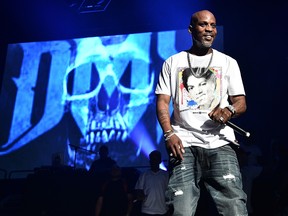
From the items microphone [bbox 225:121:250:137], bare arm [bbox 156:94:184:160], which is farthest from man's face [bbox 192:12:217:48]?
microphone [bbox 225:121:250:137]

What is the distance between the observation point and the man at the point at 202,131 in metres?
1.79

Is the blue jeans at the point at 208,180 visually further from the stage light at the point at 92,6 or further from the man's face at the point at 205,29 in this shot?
the stage light at the point at 92,6

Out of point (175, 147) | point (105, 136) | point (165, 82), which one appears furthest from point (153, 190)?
point (175, 147)

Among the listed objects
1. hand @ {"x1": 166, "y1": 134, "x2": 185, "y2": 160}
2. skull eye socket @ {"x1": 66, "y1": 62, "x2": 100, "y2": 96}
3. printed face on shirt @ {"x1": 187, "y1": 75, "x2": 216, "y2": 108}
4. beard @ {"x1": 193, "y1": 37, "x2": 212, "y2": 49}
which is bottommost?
hand @ {"x1": 166, "y1": 134, "x2": 185, "y2": 160}

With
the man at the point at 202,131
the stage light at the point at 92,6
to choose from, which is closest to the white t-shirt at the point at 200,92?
the man at the point at 202,131

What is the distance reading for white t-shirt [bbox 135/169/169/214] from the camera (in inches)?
189

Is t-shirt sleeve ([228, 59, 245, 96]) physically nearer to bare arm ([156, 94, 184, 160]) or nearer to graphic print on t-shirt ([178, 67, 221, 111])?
graphic print on t-shirt ([178, 67, 221, 111])

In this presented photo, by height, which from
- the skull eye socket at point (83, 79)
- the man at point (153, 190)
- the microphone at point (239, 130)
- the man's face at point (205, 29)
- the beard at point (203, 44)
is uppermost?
the skull eye socket at point (83, 79)

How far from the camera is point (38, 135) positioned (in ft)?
25.3

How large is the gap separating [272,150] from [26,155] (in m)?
5.11

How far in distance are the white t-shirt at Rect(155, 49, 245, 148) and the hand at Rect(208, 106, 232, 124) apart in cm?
11

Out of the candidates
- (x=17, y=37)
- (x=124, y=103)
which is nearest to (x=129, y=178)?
(x=124, y=103)

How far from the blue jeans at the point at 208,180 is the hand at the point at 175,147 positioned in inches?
1.6

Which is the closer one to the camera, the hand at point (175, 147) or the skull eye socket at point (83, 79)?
the hand at point (175, 147)
